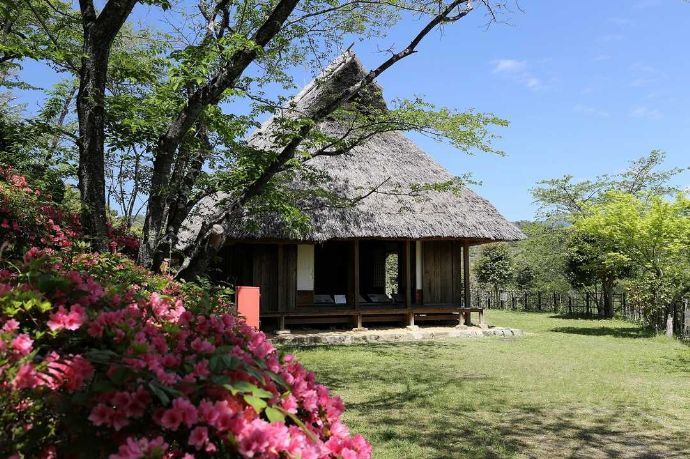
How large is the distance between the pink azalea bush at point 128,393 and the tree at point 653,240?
37.7 ft

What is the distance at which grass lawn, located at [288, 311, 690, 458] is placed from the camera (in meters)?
4.14

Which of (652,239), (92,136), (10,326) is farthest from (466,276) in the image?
(10,326)

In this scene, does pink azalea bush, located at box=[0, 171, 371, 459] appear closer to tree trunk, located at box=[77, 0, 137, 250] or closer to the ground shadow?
tree trunk, located at box=[77, 0, 137, 250]

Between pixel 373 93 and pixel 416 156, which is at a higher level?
pixel 373 93

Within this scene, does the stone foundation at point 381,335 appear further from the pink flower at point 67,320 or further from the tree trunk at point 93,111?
the pink flower at point 67,320

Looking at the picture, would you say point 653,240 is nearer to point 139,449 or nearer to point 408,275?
point 408,275

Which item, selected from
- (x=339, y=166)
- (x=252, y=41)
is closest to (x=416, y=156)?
(x=339, y=166)

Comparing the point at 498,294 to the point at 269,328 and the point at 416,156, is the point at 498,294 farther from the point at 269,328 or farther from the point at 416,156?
the point at 269,328

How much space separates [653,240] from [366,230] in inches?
240

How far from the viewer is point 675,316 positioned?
11.6m

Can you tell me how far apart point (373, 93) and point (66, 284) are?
10424 mm

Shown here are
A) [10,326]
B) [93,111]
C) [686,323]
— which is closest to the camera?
[10,326]

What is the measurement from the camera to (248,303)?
5.86m

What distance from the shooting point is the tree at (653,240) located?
10.8 meters
